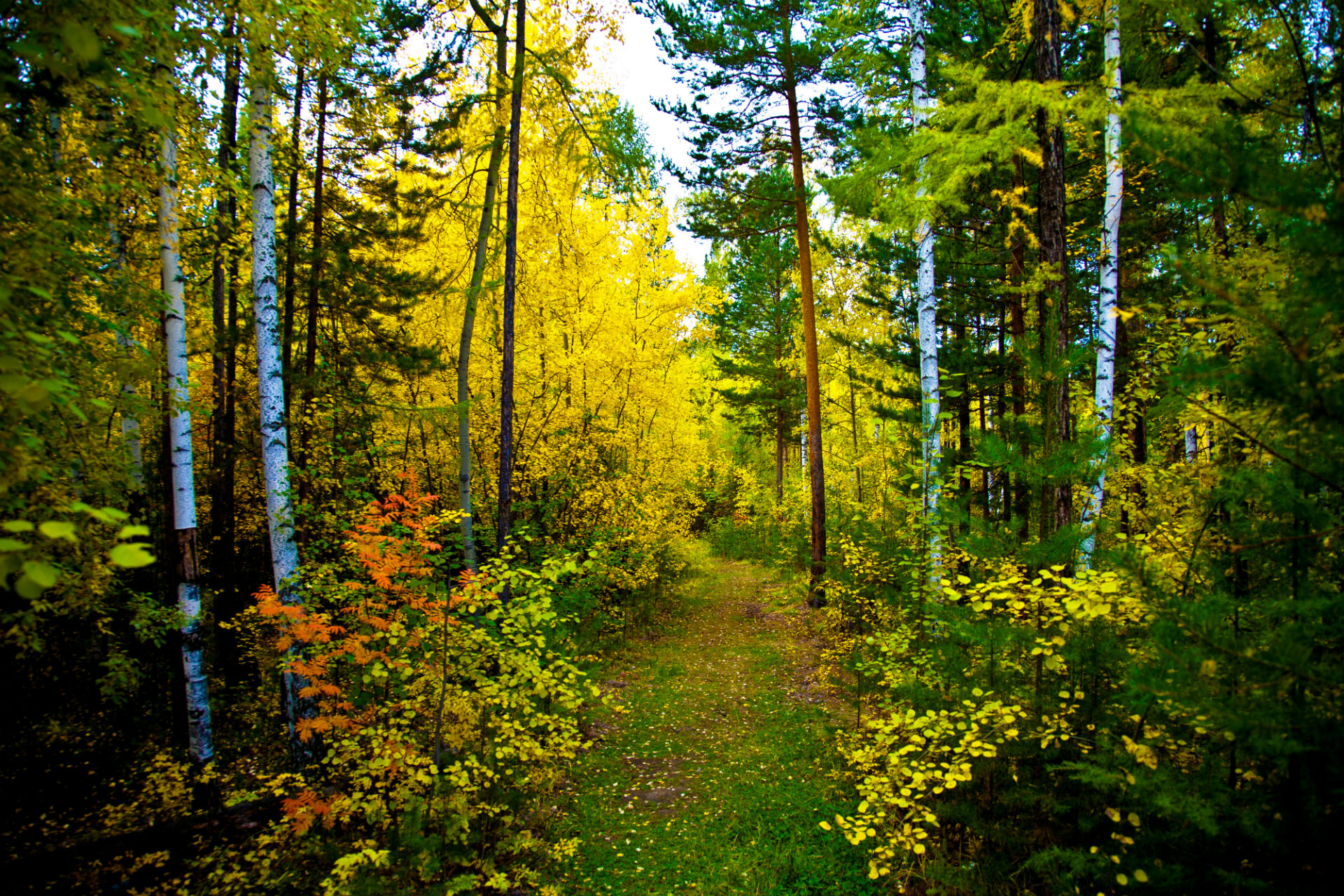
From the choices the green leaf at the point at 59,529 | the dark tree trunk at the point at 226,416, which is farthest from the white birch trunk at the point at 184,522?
→ the green leaf at the point at 59,529

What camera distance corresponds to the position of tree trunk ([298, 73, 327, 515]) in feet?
26.5

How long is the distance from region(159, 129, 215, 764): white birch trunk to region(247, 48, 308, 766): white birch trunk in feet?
1.93

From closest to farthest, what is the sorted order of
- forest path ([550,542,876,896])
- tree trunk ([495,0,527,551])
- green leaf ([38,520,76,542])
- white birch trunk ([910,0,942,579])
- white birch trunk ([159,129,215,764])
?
green leaf ([38,520,76,542]) → forest path ([550,542,876,896]) → white birch trunk ([159,129,215,764]) → tree trunk ([495,0,527,551]) → white birch trunk ([910,0,942,579])

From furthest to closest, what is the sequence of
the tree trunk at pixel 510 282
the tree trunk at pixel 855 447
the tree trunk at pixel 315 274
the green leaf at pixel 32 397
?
the tree trunk at pixel 855 447 → the tree trunk at pixel 315 274 → the tree trunk at pixel 510 282 → the green leaf at pixel 32 397

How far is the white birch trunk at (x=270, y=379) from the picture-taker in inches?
218

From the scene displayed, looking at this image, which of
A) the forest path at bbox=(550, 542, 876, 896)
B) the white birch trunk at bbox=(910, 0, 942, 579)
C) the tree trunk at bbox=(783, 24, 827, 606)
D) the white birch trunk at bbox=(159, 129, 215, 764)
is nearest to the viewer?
the forest path at bbox=(550, 542, 876, 896)

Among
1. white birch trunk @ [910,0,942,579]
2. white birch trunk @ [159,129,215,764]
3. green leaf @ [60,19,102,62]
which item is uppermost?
white birch trunk @ [910,0,942,579]

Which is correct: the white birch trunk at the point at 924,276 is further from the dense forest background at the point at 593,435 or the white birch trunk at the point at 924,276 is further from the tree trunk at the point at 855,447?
the tree trunk at the point at 855,447

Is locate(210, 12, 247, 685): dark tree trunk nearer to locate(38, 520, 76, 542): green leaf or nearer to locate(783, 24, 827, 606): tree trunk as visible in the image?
locate(38, 520, 76, 542): green leaf

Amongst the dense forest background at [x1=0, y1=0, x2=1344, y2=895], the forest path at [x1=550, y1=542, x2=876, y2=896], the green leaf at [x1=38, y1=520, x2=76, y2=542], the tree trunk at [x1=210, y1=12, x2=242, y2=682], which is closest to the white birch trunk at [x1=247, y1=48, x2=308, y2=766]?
the dense forest background at [x1=0, y1=0, x2=1344, y2=895]

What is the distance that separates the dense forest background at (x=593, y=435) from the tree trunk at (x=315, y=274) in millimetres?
107

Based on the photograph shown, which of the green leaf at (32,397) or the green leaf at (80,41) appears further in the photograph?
the green leaf at (32,397)

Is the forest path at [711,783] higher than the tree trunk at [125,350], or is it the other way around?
the tree trunk at [125,350]

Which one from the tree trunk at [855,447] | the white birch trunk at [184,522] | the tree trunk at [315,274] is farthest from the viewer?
the tree trunk at [855,447]
